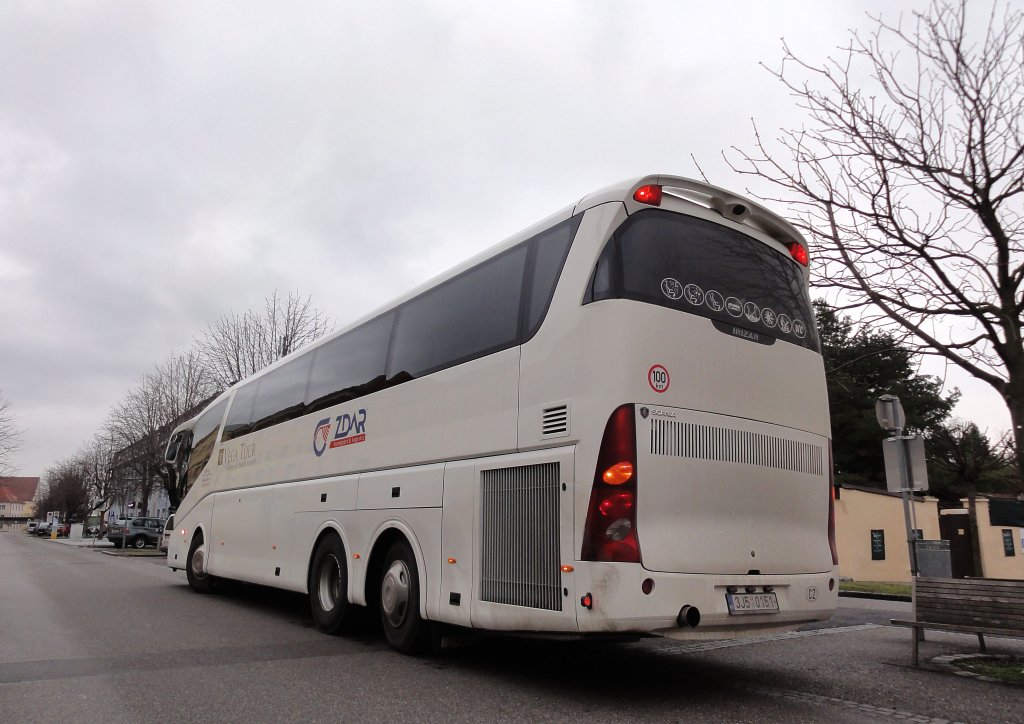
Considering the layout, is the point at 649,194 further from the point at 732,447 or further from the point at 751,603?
the point at 751,603

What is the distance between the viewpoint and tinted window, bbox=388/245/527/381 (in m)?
6.46

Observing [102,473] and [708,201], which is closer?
[708,201]

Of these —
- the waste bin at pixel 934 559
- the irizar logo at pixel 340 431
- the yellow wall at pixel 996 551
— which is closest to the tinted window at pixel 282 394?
the irizar logo at pixel 340 431

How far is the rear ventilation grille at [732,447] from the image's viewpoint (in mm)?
5301

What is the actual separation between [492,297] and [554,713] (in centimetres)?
333

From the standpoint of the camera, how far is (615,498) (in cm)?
506

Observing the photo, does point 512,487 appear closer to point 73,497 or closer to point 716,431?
point 716,431

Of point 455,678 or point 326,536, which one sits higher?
point 326,536

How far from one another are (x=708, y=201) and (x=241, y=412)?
29.6ft

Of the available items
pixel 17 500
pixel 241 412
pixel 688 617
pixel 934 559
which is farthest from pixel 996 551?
pixel 17 500

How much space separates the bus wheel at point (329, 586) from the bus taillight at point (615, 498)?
403 cm

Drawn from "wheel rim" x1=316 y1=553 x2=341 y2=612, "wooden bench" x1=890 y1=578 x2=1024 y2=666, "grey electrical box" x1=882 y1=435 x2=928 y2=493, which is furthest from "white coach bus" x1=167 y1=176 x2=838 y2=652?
"grey electrical box" x1=882 y1=435 x2=928 y2=493

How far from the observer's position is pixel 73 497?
95.6 meters

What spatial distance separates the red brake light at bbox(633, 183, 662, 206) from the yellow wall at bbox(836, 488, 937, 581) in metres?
21.4
